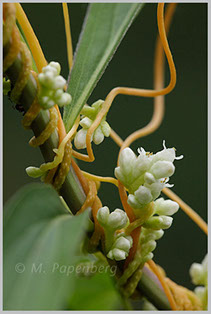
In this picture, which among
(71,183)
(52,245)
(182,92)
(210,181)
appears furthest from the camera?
(182,92)

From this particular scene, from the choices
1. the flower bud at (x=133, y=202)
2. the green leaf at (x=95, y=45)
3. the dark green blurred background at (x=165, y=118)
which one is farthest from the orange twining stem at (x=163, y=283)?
the dark green blurred background at (x=165, y=118)

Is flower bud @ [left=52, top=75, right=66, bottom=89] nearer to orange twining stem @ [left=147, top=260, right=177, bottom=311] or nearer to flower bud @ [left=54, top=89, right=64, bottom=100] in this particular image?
flower bud @ [left=54, top=89, right=64, bottom=100]

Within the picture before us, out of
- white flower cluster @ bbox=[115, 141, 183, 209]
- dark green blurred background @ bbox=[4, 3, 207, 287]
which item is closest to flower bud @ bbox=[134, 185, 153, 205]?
white flower cluster @ bbox=[115, 141, 183, 209]

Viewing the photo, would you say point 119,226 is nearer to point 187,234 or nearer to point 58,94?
point 58,94

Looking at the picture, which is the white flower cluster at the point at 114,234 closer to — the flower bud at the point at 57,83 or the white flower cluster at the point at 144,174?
the white flower cluster at the point at 144,174

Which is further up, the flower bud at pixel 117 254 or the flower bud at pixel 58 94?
the flower bud at pixel 58 94

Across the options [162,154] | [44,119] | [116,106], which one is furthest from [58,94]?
[116,106]

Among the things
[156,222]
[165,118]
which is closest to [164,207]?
[156,222]
